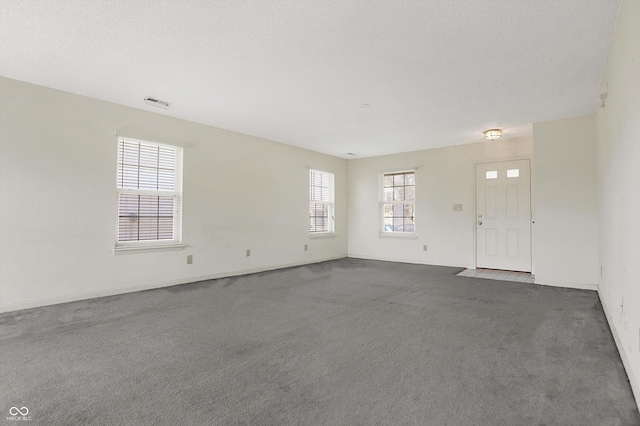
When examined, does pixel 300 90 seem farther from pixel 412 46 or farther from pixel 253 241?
pixel 253 241

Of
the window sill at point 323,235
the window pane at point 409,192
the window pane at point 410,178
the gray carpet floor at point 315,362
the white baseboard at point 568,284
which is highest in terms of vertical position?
the window pane at point 410,178

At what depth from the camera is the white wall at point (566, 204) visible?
4.42m

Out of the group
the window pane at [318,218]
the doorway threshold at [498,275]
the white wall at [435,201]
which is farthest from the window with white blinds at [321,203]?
the doorway threshold at [498,275]

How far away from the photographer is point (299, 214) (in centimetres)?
665

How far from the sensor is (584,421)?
1568 mm

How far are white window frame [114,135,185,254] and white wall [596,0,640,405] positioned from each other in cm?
475

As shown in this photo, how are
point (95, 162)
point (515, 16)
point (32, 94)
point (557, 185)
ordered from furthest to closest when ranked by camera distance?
point (557, 185) → point (95, 162) → point (32, 94) → point (515, 16)

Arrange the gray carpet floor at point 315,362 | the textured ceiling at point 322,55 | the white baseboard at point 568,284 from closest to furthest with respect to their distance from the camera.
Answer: the gray carpet floor at point 315,362, the textured ceiling at point 322,55, the white baseboard at point 568,284

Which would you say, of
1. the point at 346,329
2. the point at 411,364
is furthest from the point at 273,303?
the point at 411,364

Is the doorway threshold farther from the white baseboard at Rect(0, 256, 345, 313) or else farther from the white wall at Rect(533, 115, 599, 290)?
the white baseboard at Rect(0, 256, 345, 313)

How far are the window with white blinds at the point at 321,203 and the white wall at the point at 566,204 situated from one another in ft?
13.0

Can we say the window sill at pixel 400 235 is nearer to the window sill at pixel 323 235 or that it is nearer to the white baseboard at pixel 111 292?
the window sill at pixel 323 235

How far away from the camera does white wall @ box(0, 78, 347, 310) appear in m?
3.44

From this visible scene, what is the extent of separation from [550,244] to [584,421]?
3.76m
